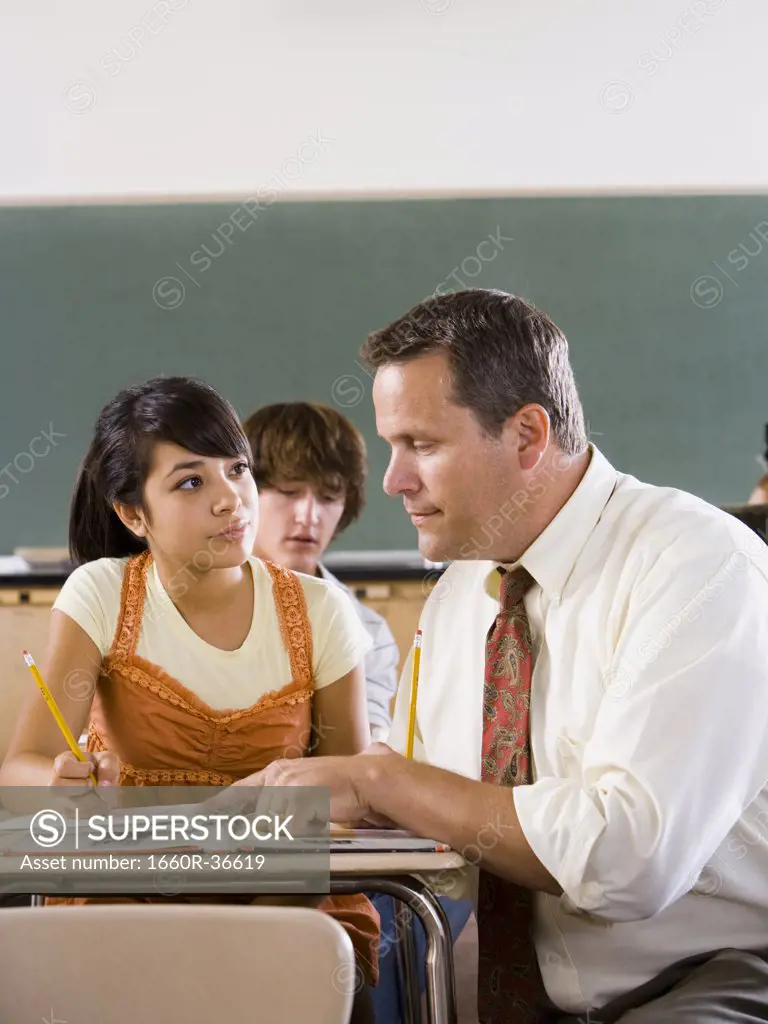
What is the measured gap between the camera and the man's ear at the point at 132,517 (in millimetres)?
1903

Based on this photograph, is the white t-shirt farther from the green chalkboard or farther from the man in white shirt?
the green chalkboard

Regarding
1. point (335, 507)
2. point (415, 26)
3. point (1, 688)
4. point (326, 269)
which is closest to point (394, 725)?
point (335, 507)

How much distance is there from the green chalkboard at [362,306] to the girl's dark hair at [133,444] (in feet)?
7.24

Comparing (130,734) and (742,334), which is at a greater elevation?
(742,334)

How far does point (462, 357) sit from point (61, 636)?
29.3 inches

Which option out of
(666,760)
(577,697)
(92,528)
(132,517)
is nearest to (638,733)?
(666,760)

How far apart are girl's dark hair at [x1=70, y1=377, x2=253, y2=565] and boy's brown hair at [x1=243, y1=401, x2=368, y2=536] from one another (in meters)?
0.66

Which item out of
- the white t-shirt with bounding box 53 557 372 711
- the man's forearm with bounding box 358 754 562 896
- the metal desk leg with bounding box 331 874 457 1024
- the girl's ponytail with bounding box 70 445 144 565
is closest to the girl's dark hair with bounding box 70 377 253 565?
the girl's ponytail with bounding box 70 445 144 565

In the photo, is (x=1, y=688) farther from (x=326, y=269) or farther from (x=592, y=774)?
(x=592, y=774)

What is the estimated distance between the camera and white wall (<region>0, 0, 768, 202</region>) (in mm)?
3988

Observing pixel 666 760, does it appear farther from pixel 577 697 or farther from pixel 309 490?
pixel 309 490

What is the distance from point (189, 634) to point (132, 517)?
231mm

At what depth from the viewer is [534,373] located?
1.58 meters

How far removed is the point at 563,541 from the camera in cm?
153
